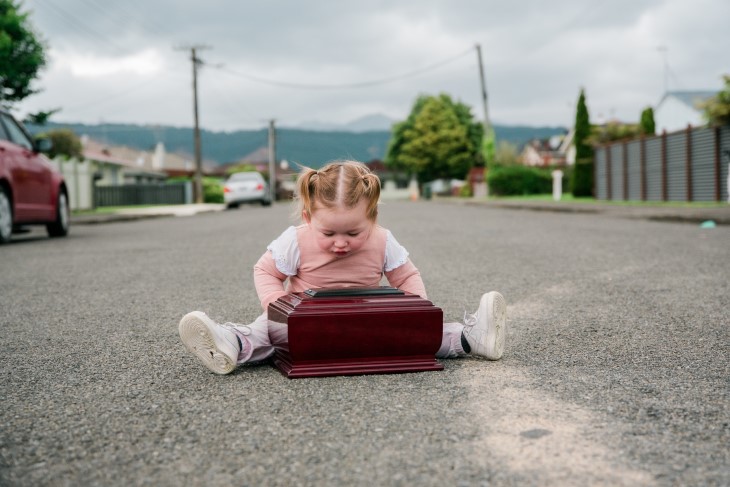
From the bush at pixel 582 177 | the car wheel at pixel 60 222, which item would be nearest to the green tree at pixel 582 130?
the bush at pixel 582 177

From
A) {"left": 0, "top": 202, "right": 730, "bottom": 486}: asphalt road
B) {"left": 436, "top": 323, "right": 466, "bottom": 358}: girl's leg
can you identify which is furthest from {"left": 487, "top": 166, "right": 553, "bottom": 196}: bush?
{"left": 436, "top": 323, "right": 466, "bottom": 358}: girl's leg

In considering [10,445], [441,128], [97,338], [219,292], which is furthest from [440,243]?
[441,128]

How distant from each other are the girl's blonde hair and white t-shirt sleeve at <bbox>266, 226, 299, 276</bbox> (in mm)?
136

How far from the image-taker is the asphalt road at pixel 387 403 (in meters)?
1.93

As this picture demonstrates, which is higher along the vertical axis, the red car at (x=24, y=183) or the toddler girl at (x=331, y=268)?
the red car at (x=24, y=183)

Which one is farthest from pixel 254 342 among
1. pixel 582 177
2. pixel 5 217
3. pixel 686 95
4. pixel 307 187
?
pixel 686 95

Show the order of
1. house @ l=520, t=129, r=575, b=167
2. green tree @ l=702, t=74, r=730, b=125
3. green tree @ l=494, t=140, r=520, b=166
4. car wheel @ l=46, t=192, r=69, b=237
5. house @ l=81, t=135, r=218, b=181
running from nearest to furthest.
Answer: car wheel @ l=46, t=192, r=69, b=237 < green tree @ l=702, t=74, r=730, b=125 < house @ l=81, t=135, r=218, b=181 < green tree @ l=494, t=140, r=520, b=166 < house @ l=520, t=129, r=575, b=167

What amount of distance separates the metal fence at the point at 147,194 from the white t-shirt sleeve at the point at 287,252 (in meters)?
39.4

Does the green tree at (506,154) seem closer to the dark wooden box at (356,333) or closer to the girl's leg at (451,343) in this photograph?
the girl's leg at (451,343)

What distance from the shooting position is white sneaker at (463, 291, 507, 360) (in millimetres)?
3111

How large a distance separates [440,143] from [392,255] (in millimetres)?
74039

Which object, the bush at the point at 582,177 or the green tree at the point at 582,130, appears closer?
the bush at the point at 582,177

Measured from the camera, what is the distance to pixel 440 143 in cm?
7650

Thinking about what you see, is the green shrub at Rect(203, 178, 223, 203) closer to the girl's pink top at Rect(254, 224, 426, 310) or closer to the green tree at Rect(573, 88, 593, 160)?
the green tree at Rect(573, 88, 593, 160)
